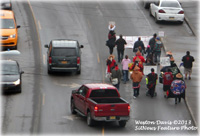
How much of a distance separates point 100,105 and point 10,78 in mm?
7134

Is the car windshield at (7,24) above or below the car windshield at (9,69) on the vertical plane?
above

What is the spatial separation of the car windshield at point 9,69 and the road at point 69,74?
3.53 feet

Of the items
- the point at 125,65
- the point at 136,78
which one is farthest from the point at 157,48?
the point at 136,78

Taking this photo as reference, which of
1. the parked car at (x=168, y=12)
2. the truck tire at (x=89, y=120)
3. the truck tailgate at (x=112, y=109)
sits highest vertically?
the parked car at (x=168, y=12)

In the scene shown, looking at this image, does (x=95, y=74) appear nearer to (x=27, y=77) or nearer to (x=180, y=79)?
(x=27, y=77)

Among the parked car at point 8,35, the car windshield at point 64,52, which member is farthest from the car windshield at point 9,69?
the parked car at point 8,35

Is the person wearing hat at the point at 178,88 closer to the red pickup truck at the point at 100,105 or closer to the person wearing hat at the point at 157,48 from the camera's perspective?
the red pickup truck at the point at 100,105

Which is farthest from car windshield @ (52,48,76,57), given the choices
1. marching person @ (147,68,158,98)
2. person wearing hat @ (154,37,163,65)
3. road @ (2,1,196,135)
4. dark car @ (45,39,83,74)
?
person wearing hat @ (154,37,163,65)

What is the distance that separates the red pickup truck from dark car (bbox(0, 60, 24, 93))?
12.5 feet

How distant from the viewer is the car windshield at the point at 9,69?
2744 cm

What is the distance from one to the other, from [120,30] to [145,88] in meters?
11.9

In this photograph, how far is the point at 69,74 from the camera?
31.5 meters

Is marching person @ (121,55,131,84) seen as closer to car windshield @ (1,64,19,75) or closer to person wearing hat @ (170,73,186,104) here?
person wearing hat @ (170,73,186,104)

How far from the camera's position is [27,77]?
3030 cm
